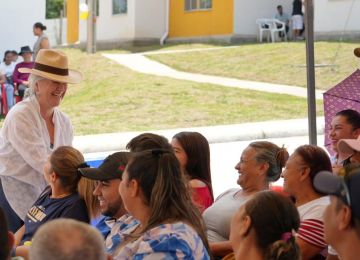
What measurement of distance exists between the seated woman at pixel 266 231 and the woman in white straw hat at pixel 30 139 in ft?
7.61

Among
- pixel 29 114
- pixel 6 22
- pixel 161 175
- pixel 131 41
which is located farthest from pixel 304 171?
pixel 131 41

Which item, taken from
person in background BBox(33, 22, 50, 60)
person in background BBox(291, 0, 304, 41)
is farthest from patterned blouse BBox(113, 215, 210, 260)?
person in background BBox(291, 0, 304, 41)

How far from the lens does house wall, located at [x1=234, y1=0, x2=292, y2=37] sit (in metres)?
27.8

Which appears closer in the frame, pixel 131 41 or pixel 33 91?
pixel 33 91

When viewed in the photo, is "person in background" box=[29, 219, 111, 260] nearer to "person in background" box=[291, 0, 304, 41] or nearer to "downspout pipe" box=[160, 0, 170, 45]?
"person in background" box=[291, 0, 304, 41]

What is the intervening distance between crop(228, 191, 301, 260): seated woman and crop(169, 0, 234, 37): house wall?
82.2ft

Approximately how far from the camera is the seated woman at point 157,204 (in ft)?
11.3

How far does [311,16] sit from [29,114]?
2.51m

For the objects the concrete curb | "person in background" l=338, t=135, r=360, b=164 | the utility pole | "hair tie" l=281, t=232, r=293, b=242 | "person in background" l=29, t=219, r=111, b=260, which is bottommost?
the concrete curb

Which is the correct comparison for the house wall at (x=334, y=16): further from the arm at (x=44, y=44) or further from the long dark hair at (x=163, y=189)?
the long dark hair at (x=163, y=189)

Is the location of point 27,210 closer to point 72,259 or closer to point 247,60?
point 72,259

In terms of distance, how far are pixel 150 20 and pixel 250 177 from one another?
25.5m

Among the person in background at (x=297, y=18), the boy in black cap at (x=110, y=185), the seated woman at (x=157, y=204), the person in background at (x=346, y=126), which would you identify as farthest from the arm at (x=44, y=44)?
the seated woman at (x=157, y=204)

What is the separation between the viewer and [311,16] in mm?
6305
